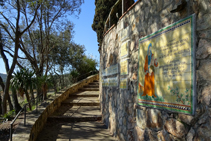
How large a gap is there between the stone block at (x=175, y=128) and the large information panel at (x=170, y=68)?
0.14 meters

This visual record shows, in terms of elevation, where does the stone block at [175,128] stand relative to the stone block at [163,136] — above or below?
above

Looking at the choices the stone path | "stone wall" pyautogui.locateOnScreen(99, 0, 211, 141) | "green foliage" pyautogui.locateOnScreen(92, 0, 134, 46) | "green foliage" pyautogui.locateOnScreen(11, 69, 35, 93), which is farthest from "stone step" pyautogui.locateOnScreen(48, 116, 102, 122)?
"green foliage" pyautogui.locateOnScreen(92, 0, 134, 46)

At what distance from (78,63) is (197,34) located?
1492 cm

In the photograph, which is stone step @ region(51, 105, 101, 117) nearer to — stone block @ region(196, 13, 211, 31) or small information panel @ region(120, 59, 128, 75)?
small information panel @ region(120, 59, 128, 75)

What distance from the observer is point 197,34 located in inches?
71.2

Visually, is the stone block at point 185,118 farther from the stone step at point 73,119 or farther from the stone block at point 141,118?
the stone step at point 73,119

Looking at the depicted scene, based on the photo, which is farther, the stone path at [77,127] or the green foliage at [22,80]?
the green foliage at [22,80]

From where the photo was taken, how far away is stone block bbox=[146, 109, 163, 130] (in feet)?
7.84

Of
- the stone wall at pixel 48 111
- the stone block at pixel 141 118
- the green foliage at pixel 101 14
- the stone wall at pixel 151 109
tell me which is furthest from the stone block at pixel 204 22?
the green foliage at pixel 101 14

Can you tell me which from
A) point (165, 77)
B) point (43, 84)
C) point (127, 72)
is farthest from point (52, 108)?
point (165, 77)

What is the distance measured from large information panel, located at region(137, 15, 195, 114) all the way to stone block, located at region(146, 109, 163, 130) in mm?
89

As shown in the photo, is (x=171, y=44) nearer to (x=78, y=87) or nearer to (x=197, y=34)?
(x=197, y=34)

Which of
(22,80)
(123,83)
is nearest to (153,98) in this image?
(123,83)

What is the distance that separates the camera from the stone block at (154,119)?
2.39 m
